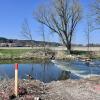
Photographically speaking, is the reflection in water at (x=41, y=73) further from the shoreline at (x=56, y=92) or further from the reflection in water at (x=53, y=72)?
Result: the shoreline at (x=56, y=92)

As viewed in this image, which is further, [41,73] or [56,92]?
[41,73]

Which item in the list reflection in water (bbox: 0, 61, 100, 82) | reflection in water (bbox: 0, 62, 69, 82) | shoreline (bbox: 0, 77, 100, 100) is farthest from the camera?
reflection in water (bbox: 0, 61, 100, 82)

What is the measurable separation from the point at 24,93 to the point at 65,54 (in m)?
47.4

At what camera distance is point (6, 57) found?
54.4 metres

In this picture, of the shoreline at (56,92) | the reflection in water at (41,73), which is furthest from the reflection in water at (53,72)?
the shoreline at (56,92)

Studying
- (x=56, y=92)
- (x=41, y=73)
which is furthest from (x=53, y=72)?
(x=56, y=92)

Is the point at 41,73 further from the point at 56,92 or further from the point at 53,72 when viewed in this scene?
the point at 56,92

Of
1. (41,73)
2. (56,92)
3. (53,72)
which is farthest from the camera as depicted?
(53,72)

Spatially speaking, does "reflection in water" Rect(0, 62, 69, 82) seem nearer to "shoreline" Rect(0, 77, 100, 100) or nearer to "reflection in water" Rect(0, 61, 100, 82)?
"reflection in water" Rect(0, 61, 100, 82)

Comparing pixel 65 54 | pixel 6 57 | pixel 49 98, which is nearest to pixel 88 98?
pixel 49 98

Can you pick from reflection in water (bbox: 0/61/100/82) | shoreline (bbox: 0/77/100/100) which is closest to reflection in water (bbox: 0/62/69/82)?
reflection in water (bbox: 0/61/100/82)

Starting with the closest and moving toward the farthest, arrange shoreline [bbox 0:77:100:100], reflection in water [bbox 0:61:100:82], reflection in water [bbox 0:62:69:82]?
1. shoreline [bbox 0:77:100:100]
2. reflection in water [bbox 0:62:69:82]
3. reflection in water [bbox 0:61:100:82]

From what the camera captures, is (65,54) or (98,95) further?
(65,54)

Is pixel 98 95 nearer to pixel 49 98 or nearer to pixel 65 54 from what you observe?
pixel 49 98
